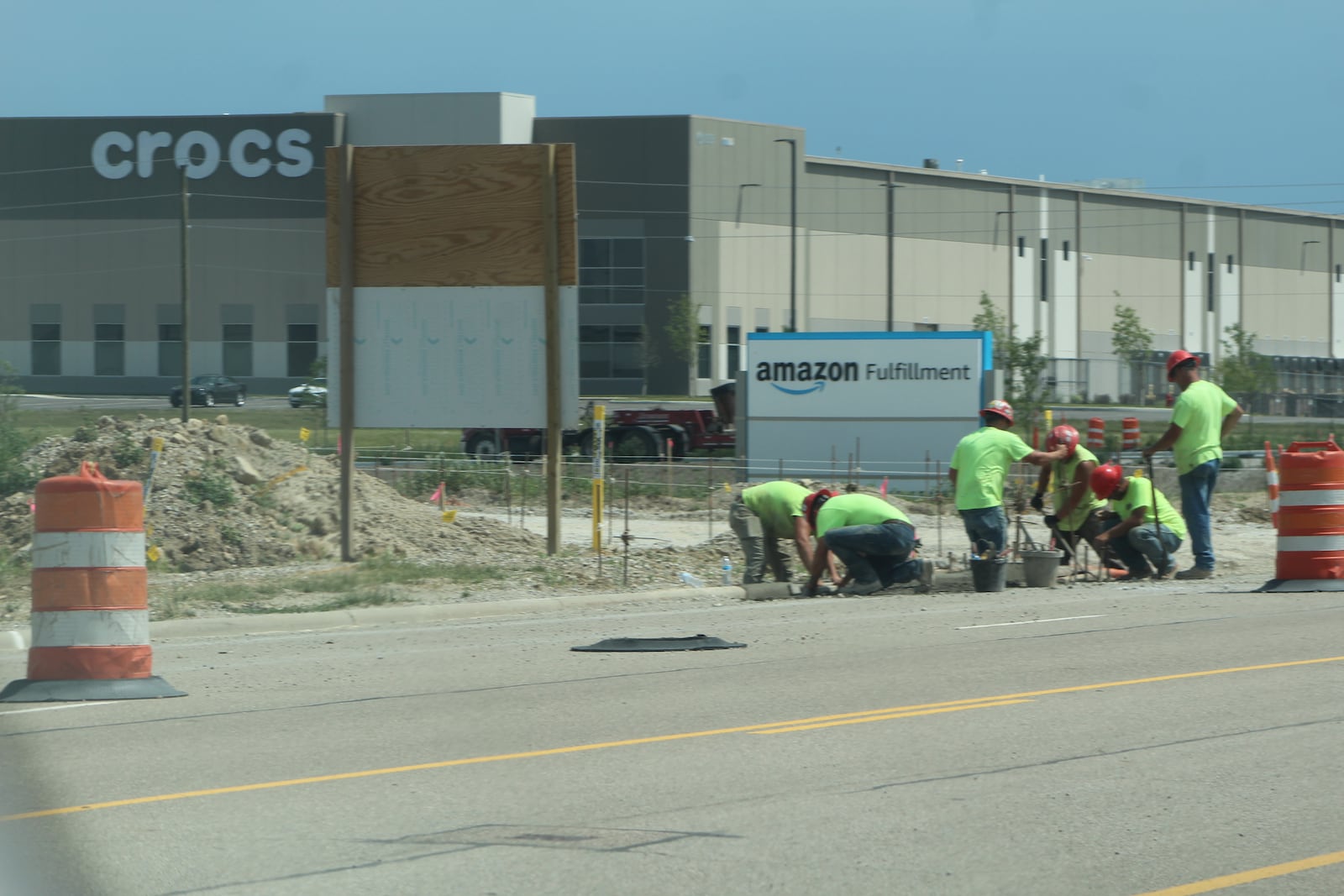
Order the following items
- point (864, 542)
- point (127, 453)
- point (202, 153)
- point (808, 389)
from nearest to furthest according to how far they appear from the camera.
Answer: point (864, 542) < point (127, 453) < point (808, 389) < point (202, 153)

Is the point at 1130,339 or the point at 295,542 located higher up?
the point at 1130,339

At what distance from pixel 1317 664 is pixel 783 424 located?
23.7 m

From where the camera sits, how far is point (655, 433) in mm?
40375

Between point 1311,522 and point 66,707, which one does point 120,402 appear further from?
point 66,707

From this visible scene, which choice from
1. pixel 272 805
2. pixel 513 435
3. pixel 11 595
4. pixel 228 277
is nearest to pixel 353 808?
pixel 272 805

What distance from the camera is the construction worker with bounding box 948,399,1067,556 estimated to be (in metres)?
15.0

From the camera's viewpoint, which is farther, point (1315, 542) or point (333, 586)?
point (333, 586)

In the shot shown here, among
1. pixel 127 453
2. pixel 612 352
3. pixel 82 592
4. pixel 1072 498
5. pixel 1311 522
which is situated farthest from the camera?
pixel 612 352

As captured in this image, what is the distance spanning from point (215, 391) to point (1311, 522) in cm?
6025

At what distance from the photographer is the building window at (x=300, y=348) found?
240 feet

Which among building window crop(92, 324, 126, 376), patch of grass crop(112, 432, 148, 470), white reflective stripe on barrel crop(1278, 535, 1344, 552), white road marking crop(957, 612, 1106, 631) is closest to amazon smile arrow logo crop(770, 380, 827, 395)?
patch of grass crop(112, 432, 148, 470)

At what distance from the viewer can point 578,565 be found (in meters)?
17.0

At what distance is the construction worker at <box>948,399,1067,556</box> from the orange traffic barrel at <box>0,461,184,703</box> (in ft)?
26.8

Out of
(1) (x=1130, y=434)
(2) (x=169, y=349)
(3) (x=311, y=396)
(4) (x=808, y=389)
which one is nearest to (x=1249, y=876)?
(4) (x=808, y=389)
